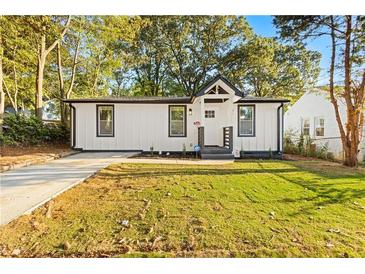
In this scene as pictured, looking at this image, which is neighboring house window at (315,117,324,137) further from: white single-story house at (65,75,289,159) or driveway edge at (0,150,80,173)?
driveway edge at (0,150,80,173)

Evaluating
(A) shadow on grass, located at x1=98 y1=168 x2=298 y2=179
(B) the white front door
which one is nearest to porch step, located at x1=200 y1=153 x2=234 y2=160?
(B) the white front door

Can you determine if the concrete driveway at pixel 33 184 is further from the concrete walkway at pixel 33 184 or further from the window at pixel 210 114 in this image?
the window at pixel 210 114

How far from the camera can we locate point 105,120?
35.6ft

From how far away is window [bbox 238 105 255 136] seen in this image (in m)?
10.7

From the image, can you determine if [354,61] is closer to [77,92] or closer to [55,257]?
[55,257]

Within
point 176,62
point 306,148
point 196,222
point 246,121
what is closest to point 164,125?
point 246,121

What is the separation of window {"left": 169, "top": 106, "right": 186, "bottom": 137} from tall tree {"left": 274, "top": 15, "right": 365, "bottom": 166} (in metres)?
5.08

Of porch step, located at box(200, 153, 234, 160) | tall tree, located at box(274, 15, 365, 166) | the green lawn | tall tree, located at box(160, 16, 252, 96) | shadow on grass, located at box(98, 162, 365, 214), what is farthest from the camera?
tall tree, located at box(160, 16, 252, 96)

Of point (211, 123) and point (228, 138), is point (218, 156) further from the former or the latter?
point (211, 123)

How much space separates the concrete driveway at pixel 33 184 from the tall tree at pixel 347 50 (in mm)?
7516
